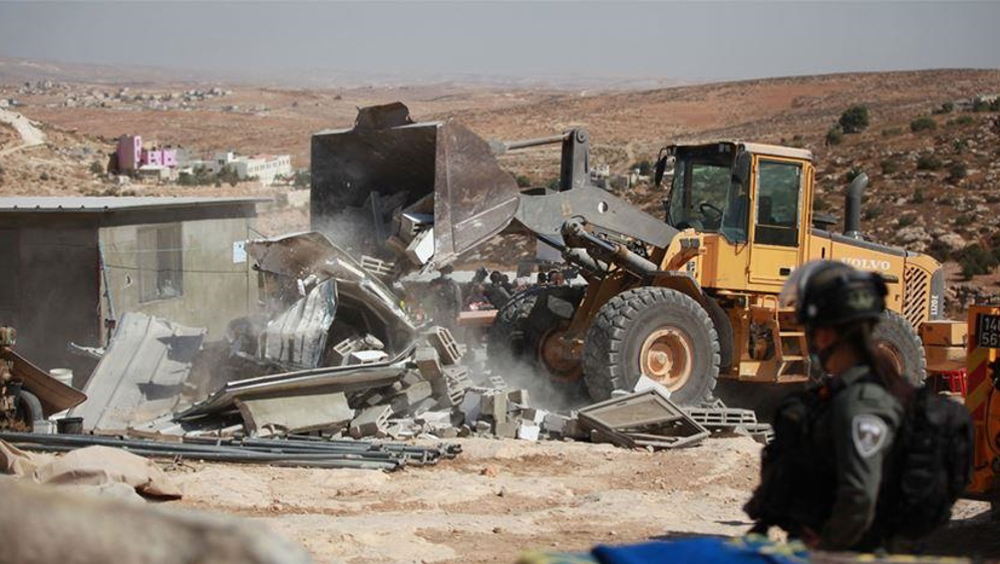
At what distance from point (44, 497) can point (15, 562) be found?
15 cm

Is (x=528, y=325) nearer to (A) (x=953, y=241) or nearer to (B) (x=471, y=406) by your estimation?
(B) (x=471, y=406)

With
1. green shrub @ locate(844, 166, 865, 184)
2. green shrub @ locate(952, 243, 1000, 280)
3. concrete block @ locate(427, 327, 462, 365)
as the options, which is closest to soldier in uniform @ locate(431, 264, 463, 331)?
concrete block @ locate(427, 327, 462, 365)

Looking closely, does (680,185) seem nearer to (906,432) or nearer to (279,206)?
(906,432)

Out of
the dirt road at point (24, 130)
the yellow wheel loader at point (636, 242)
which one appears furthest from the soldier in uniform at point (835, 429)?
the dirt road at point (24, 130)

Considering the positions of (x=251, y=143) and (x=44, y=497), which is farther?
(x=251, y=143)

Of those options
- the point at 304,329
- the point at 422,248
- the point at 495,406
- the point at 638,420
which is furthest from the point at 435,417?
the point at 638,420

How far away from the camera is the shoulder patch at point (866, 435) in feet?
12.7

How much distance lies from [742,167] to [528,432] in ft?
11.7

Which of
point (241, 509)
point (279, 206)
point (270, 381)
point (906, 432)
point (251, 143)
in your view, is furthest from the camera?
point (251, 143)

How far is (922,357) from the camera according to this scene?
13359 millimetres

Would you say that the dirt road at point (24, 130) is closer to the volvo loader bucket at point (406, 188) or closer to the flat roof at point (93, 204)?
the flat roof at point (93, 204)

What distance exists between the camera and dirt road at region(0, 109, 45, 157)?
180 feet

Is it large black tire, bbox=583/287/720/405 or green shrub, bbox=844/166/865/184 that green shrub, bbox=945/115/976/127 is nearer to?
green shrub, bbox=844/166/865/184

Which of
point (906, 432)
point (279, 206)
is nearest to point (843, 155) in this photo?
point (279, 206)
